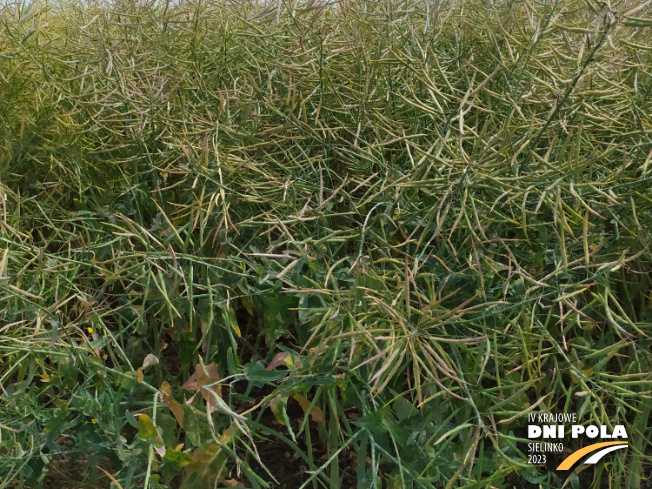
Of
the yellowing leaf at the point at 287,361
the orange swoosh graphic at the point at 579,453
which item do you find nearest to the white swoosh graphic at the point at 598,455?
the orange swoosh graphic at the point at 579,453

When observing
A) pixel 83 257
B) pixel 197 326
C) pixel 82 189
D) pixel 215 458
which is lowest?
pixel 215 458

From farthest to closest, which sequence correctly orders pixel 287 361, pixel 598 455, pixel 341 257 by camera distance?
pixel 341 257 → pixel 598 455 → pixel 287 361

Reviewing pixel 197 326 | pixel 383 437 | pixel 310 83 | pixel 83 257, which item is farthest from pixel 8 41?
pixel 383 437

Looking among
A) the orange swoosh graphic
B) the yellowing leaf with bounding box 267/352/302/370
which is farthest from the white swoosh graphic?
the yellowing leaf with bounding box 267/352/302/370

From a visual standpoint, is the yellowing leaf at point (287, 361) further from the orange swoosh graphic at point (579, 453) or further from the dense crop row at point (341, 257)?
the orange swoosh graphic at point (579, 453)

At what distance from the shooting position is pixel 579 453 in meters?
1.00

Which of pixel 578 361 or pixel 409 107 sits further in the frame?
pixel 409 107

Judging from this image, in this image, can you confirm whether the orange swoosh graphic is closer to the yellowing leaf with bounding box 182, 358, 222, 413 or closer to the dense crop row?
the dense crop row

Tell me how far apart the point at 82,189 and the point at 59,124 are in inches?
5.1

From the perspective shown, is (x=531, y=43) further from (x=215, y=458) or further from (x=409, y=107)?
(x=215, y=458)

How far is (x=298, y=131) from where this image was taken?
3.73 ft

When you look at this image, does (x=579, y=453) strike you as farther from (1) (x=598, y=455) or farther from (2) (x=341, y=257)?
(2) (x=341, y=257)

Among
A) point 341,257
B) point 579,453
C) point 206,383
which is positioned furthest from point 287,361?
point 579,453

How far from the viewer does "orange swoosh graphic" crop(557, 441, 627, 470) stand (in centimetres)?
99
